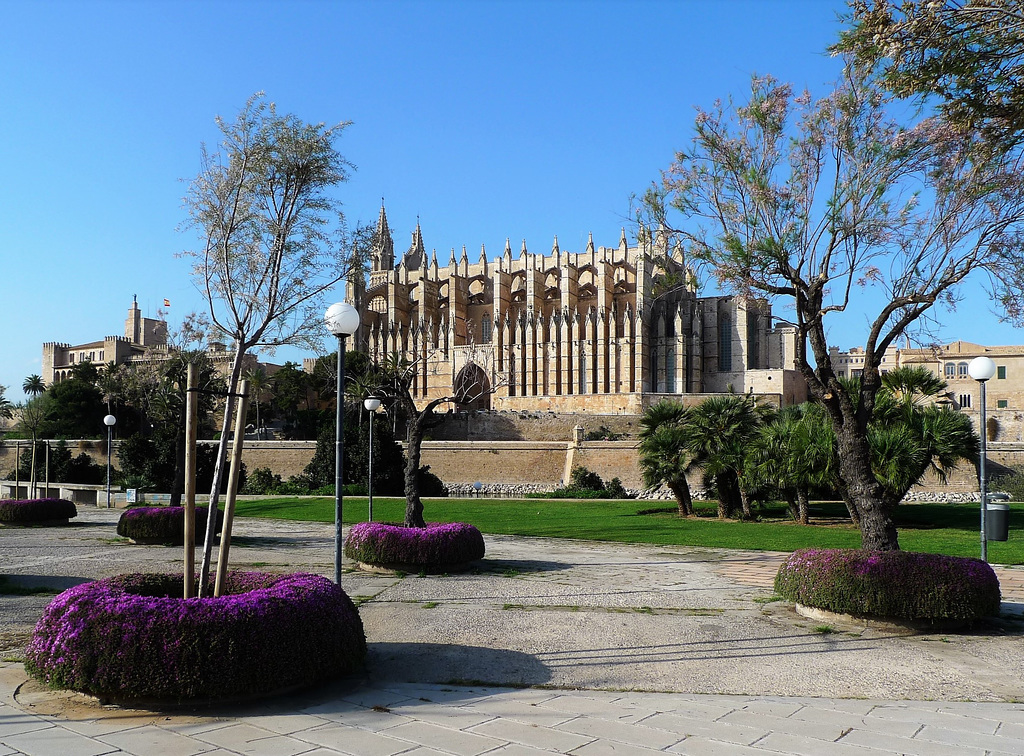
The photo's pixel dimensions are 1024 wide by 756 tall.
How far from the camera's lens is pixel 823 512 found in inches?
902

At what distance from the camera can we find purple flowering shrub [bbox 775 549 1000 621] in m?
6.81

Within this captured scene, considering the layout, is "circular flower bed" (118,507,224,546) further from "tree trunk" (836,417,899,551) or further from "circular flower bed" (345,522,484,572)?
"tree trunk" (836,417,899,551)

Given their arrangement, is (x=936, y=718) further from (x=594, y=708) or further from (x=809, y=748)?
(x=594, y=708)

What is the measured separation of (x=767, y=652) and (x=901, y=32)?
499 centimetres

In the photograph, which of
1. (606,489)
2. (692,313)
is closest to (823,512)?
(606,489)

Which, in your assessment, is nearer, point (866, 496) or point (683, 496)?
point (866, 496)

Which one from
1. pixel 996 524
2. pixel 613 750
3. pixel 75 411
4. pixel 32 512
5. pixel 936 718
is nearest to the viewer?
pixel 613 750

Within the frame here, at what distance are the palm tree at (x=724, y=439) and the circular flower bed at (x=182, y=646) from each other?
16.5 metres

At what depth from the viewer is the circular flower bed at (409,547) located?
10.3 m

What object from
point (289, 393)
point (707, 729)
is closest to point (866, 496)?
point (707, 729)

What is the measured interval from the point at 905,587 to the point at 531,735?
4.40 metres

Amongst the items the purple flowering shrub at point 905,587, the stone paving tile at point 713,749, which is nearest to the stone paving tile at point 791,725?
the stone paving tile at point 713,749

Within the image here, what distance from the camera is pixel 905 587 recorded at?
6.88 metres

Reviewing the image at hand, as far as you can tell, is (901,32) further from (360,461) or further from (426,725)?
(360,461)
